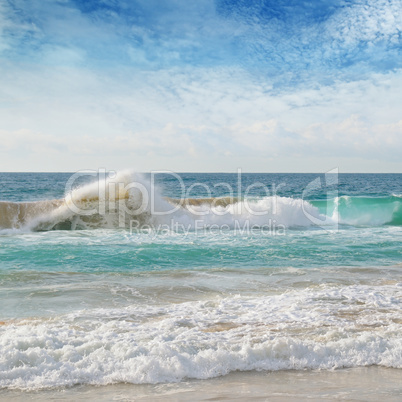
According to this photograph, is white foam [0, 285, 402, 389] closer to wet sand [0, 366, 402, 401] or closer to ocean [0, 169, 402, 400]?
ocean [0, 169, 402, 400]

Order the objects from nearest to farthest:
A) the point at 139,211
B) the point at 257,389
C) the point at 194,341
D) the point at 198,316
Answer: the point at 257,389
the point at 194,341
the point at 198,316
the point at 139,211

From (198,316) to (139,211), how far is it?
33.9ft

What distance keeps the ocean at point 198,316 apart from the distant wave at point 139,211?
138 cm

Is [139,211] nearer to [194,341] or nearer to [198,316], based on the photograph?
[198,316]

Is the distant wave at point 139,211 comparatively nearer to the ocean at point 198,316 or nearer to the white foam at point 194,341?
the ocean at point 198,316

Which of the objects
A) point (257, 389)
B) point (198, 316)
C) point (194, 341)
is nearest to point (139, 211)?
point (198, 316)

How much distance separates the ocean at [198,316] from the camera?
3.20m

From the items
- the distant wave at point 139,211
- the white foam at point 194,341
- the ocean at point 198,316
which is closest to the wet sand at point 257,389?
the ocean at point 198,316

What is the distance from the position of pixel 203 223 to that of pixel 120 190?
11.2 ft

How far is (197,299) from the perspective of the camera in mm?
5738

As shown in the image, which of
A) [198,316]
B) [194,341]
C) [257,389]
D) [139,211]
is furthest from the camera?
[139,211]

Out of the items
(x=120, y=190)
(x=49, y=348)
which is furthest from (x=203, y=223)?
(x=49, y=348)

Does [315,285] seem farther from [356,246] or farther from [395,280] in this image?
[356,246]

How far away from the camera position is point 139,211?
48.8ft
